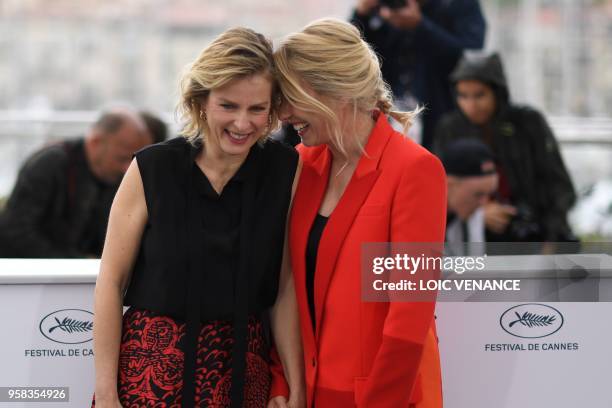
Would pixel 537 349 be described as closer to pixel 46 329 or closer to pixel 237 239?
pixel 237 239

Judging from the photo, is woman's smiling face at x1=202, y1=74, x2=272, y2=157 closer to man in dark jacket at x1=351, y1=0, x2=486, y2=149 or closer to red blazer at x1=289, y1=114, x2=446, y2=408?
red blazer at x1=289, y1=114, x2=446, y2=408

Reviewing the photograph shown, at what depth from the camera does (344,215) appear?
2.40m

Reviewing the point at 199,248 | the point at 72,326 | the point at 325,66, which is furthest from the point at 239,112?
the point at 72,326

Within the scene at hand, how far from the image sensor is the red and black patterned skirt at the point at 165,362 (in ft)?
7.80

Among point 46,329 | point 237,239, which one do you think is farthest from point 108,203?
point 237,239

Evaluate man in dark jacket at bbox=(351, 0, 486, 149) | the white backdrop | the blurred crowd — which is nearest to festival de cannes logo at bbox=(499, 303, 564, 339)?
the white backdrop

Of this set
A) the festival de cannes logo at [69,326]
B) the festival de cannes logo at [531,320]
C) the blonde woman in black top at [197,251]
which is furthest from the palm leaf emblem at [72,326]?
the festival de cannes logo at [531,320]

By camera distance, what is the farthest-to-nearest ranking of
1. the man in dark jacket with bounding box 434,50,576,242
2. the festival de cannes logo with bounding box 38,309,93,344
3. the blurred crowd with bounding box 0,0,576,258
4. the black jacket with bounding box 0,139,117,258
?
the man in dark jacket with bounding box 434,50,576,242
the black jacket with bounding box 0,139,117,258
the blurred crowd with bounding box 0,0,576,258
the festival de cannes logo with bounding box 38,309,93,344

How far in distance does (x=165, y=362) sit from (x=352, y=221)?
56 centimetres

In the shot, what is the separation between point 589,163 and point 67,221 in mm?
3507

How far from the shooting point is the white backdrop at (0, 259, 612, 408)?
9.14 ft

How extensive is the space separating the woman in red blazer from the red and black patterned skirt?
217 mm

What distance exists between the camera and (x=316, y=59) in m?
2.38

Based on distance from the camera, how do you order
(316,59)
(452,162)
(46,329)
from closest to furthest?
(316,59)
(46,329)
(452,162)
